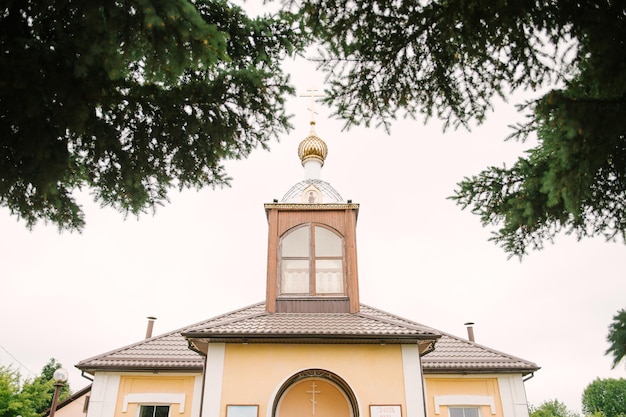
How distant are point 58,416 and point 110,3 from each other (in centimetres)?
2221

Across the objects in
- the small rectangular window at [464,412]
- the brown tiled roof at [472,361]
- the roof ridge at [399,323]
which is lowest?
the small rectangular window at [464,412]

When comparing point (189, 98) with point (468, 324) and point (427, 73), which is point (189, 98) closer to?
point (427, 73)

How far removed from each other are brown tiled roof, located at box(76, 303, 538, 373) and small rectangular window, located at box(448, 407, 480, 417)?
0.98m

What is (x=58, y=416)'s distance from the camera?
2045 centimetres

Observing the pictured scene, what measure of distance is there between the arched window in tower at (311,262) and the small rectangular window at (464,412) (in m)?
4.20

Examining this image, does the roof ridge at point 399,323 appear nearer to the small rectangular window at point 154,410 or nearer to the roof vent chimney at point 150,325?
the small rectangular window at point 154,410

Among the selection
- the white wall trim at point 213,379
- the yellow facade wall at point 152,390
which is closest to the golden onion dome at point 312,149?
the white wall trim at point 213,379

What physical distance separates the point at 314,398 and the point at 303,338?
1.50 metres

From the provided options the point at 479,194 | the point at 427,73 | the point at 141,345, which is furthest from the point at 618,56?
the point at 141,345

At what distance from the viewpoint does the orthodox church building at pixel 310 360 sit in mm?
9289

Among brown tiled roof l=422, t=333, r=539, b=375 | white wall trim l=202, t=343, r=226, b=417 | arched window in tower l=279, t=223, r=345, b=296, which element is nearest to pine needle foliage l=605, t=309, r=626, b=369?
white wall trim l=202, t=343, r=226, b=417

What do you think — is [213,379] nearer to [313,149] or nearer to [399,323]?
[399,323]

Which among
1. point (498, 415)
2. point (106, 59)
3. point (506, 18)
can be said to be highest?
point (506, 18)

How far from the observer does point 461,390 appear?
11.6m
